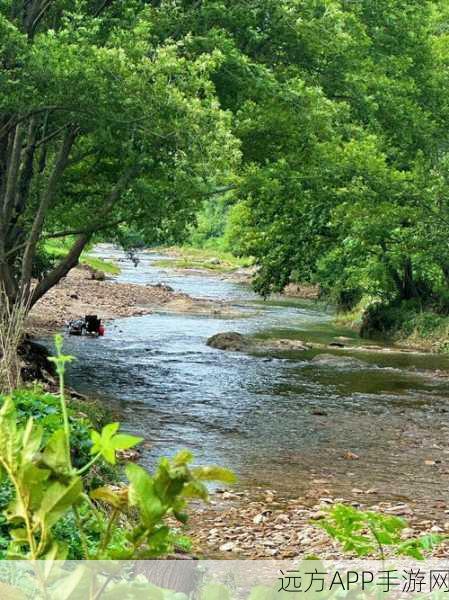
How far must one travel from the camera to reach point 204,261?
74.9 meters

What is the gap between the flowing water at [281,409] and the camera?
11.4 m

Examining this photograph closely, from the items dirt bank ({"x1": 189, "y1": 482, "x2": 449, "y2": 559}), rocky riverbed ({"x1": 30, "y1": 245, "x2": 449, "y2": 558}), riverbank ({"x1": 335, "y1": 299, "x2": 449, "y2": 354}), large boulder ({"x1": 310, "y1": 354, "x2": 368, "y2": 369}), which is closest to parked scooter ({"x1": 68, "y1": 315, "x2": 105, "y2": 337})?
rocky riverbed ({"x1": 30, "y1": 245, "x2": 449, "y2": 558})

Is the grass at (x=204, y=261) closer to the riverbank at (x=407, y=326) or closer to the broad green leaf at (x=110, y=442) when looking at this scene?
the riverbank at (x=407, y=326)

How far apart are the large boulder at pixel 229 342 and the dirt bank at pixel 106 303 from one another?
555 centimetres

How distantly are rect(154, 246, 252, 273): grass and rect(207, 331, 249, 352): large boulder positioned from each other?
34.9 meters

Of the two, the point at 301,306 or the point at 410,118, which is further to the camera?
the point at 301,306

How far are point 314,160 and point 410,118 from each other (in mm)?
4244

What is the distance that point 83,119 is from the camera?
44.2ft

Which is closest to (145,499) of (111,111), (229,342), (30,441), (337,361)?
(30,441)

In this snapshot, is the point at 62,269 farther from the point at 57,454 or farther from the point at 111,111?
the point at 57,454

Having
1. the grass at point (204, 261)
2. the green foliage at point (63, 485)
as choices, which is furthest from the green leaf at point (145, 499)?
the grass at point (204, 261)

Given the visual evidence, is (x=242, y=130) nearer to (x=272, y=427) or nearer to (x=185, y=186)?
(x=185, y=186)

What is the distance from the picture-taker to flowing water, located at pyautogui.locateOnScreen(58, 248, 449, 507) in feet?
37.5

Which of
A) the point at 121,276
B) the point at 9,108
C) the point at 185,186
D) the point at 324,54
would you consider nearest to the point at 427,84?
the point at 324,54
